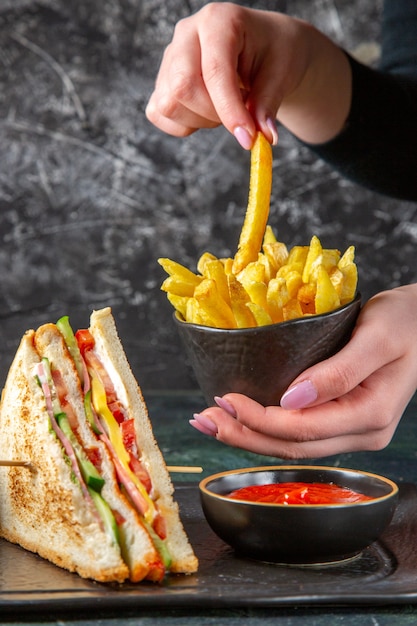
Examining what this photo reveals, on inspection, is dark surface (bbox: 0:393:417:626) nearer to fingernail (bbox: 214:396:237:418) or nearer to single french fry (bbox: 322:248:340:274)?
fingernail (bbox: 214:396:237:418)

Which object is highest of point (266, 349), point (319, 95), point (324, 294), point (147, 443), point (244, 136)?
point (319, 95)

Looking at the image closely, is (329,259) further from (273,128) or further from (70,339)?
(70,339)

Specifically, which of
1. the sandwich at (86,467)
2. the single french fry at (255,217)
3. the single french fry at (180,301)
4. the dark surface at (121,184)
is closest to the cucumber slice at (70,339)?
the sandwich at (86,467)

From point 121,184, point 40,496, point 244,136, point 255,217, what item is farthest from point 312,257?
point 121,184

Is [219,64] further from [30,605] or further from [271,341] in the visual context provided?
[30,605]

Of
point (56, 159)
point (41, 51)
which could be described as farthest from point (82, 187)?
point (41, 51)

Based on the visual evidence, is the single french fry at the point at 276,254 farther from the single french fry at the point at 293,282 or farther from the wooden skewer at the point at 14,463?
the wooden skewer at the point at 14,463
